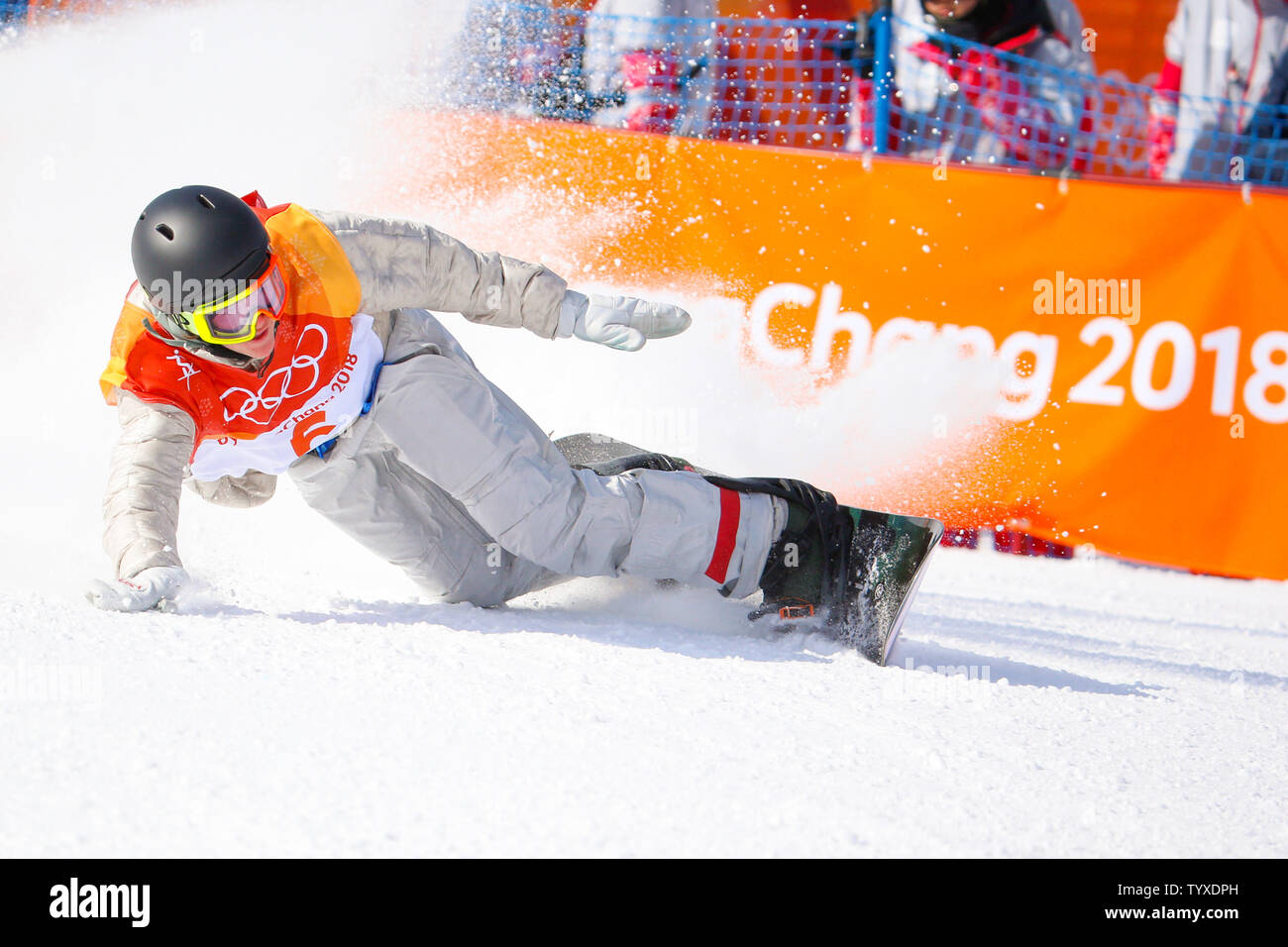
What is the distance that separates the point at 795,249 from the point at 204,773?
Result: 395cm

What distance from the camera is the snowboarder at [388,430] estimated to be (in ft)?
7.64

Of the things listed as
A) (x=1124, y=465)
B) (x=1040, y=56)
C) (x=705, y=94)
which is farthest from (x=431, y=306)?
(x=1040, y=56)

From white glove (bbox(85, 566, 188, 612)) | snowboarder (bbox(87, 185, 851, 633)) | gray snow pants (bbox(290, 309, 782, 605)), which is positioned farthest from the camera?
gray snow pants (bbox(290, 309, 782, 605))

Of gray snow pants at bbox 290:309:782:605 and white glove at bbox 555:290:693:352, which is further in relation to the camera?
white glove at bbox 555:290:693:352

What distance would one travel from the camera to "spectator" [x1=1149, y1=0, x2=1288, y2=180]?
5844 mm

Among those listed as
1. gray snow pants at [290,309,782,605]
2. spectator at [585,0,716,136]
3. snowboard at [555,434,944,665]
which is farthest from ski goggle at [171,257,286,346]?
spectator at [585,0,716,136]

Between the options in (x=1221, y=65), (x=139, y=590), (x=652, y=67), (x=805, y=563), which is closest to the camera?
(x=139, y=590)

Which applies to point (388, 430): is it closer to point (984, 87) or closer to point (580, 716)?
point (580, 716)

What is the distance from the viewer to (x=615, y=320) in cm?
283

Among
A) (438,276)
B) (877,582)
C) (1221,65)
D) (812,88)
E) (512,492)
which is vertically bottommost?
(877,582)

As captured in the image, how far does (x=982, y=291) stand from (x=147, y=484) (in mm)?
3668

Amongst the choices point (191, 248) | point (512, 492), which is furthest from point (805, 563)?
point (191, 248)

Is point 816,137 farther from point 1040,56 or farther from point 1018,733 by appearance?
point 1018,733

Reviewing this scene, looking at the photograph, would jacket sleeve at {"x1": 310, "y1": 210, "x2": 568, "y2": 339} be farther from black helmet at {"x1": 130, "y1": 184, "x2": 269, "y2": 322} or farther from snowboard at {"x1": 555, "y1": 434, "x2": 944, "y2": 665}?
snowboard at {"x1": 555, "y1": 434, "x2": 944, "y2": 665}
